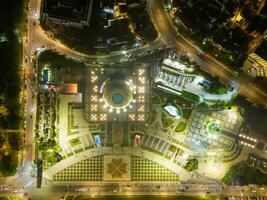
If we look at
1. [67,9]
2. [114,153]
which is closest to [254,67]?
[114,153]

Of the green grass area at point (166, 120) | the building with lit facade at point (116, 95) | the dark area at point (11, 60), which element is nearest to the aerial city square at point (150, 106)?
the dark area at point (11, 60)

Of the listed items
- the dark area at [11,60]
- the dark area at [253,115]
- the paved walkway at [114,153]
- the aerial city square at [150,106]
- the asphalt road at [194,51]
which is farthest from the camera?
the dark area at [253,115]

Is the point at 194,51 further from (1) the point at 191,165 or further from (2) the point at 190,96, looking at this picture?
(1) the point at 191,165

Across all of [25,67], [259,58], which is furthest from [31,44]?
[259,58]

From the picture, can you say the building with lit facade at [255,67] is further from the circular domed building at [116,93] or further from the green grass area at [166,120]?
the circular domed building at [116,93]

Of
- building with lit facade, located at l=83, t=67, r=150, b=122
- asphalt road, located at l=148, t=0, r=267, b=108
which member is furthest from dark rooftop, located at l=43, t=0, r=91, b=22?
asphalt road, located at l=148, t=0, r=267, b=108

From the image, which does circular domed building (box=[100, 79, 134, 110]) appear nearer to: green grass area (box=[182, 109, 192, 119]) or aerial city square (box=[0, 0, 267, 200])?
aerial city square (box=[0, 0, 267, 200])

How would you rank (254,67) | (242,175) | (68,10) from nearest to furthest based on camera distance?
(68,10) < (254,67) < (242,175)
